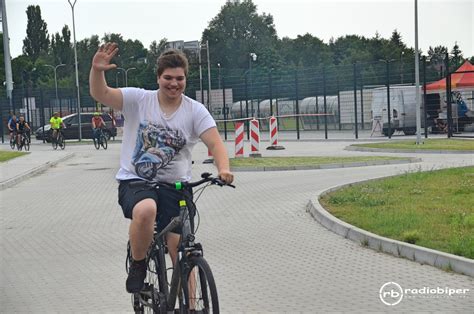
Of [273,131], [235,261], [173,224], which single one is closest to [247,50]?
[273,131]

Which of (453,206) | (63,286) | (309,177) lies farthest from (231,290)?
(309,177)

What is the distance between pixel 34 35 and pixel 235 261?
16069cm

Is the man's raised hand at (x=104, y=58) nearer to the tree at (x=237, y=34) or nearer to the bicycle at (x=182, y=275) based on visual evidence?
the bicycle at (x=182, y=275)

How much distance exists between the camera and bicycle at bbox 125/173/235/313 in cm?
527

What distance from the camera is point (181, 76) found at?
235 inches

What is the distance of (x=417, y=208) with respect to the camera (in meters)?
12.0

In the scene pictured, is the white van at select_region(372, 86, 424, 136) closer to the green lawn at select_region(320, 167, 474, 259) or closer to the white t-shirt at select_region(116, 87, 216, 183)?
the green lawn at select_region(320, 167, 474, 259)

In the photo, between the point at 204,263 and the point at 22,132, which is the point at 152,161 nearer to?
the point at 204,263

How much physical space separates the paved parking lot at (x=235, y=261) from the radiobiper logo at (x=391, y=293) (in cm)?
6

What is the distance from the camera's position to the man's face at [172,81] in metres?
5.95

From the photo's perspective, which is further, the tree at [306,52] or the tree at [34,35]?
the tree at [34,35]

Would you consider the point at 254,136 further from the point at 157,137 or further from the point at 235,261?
the point at 157,137

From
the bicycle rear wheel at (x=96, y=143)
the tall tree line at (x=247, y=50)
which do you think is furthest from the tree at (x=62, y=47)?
the bicycle rear wheel at (x=96, y=143)

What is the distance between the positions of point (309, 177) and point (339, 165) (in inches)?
130
